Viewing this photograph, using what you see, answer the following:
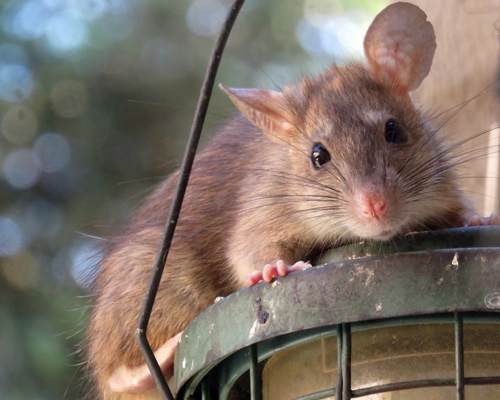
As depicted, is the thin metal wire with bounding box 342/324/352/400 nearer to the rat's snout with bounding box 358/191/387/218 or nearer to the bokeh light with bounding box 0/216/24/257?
the rat's snout with bounding box 358/191/387/218

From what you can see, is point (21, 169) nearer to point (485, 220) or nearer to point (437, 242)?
point (485, 220)

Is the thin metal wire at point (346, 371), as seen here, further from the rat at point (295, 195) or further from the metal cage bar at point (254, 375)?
the rat at point (295, 195)

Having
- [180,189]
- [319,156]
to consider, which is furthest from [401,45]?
[180,189]

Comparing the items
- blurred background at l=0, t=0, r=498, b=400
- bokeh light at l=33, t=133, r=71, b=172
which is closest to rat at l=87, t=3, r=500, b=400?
blurred background at l=0, t=0, r=498, b=400

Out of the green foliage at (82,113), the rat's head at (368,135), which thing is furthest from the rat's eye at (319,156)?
the green foliage at (82,113)

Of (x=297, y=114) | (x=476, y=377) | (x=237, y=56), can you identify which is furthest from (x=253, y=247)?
(x=237, y=56)
